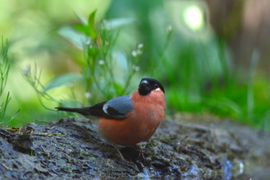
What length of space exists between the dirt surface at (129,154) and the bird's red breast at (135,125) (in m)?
0.12

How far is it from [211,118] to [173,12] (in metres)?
2.30

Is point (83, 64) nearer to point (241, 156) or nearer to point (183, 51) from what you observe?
point (241, 156)

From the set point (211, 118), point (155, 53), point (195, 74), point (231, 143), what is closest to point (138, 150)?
point (231, 143)

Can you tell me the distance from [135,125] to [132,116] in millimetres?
60

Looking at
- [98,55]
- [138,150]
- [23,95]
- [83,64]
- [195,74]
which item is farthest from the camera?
[23,95]

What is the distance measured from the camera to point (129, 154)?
4.16 m

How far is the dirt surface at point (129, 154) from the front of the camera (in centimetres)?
358

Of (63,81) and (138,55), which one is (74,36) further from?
(138,55)

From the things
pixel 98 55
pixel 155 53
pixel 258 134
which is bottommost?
pixel 258 134

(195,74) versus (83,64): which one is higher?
(83,64)

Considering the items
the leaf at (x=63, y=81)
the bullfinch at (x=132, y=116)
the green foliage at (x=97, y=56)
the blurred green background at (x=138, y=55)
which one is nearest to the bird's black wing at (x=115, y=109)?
the bullfinch at (x=132, y=116)

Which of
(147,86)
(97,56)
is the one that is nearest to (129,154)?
(147,86)

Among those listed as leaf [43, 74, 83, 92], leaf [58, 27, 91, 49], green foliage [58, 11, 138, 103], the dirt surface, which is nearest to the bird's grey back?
the dirt surface

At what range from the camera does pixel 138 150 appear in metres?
4.22
